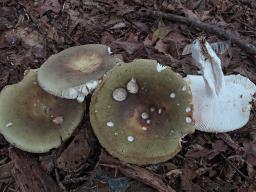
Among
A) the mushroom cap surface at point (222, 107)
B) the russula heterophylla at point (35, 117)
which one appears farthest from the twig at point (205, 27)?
the russula heterophylla at point (35, 117)

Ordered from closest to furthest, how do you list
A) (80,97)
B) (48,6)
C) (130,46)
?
(80,97) → (130,46) → (48,6)

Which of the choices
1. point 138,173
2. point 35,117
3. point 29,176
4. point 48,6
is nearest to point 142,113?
point 138,173

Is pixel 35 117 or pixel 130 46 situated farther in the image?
pixel 130 46

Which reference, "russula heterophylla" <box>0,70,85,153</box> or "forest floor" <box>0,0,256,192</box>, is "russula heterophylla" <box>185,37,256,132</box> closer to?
"forest floor" <box>0,0,256,192</box>

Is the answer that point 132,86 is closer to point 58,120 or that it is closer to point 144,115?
point 144,115

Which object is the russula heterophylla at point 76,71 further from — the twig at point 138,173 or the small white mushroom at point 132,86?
the twig at point 138,173

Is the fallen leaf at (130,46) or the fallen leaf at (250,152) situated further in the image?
the fallen leaf at (130,46)
